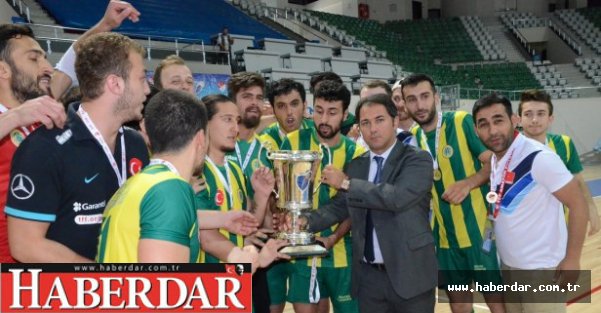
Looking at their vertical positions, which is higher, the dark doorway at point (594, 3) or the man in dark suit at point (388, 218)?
the dark doorway at point (594, 3)

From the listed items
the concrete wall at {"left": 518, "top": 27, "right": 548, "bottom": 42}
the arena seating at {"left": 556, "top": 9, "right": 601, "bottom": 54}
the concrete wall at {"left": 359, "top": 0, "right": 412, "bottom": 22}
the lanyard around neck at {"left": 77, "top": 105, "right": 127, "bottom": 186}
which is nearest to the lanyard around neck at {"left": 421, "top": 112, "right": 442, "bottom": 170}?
the lanyard around neck at {"left": 77, "top": 105, "right": 127, "bottom": 186}

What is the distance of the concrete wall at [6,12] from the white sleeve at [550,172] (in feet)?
45.5

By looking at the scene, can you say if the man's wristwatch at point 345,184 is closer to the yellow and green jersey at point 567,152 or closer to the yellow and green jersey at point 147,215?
the yellow and green jersey at point 147,215

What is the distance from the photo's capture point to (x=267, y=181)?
9.96 feet

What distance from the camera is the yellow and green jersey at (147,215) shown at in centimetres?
179

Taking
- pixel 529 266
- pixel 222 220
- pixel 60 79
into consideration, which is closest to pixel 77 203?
pixel 222 220

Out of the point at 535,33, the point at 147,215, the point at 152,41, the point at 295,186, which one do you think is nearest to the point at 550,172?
the point at 295,186

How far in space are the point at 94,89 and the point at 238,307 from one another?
1.05 meters

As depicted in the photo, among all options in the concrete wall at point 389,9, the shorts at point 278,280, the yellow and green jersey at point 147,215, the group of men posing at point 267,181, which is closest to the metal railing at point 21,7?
the group of men posing at point 267,181

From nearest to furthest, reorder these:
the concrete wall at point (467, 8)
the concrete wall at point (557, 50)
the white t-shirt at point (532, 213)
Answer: the white t-shirt at point (532, 213)
the concrete wall at point (557, 50)
the concrete wall at point (467, 8)

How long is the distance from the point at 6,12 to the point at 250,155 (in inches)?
496

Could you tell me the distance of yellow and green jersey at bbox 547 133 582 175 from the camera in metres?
4.30

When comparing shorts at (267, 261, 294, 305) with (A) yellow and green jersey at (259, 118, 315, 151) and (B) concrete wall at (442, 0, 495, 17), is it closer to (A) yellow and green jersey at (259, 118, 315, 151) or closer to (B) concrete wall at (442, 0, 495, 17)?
(A) yellow and green jersey at (259, 118, 315, 151)

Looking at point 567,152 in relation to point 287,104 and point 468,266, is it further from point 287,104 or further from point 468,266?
point 287,104
